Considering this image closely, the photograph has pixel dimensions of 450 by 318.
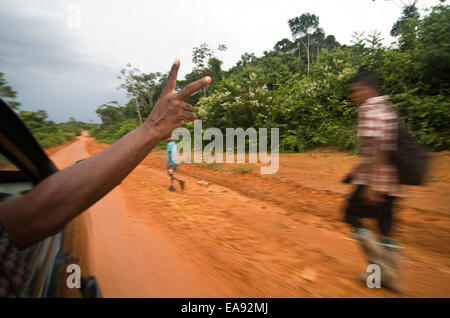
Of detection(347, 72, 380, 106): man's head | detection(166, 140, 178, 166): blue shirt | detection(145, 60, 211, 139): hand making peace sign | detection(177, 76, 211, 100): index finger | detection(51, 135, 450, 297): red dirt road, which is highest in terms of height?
detection(347, 72, 380, 106): man's head

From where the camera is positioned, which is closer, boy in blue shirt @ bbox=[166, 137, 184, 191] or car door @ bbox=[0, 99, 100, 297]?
car door @ bbox=[0, 99, 100, 297]

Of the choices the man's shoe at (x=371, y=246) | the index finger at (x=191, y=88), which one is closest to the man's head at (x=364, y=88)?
the man's shoe at (x=371, y=246)

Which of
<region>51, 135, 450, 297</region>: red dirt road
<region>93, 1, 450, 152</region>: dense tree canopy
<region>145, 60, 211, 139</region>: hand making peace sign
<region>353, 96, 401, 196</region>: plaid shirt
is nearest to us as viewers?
<region>145, 60, 211, 139</region>: hand making peace sign

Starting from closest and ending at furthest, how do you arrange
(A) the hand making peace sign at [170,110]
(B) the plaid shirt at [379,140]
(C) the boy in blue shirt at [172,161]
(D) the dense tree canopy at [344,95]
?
1. (A) the hand making peace sign at [170,110]
2. (B) the plaid shirt at [379,140]
3. (C) the boy in blue shirt at [172,161]
4. (D) the dense tree canopy at [344,95]

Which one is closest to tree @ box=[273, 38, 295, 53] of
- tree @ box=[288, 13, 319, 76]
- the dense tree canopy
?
tree @ box=[288, 13, 319, 76]

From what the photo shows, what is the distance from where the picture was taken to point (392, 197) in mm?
2000

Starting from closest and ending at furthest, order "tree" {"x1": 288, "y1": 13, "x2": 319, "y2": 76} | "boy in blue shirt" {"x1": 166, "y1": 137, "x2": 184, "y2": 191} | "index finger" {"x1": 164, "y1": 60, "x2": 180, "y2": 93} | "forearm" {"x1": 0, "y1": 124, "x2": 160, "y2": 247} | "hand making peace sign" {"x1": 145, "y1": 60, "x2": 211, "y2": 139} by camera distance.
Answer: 1. "forearm" {"x1": 0, "y1": 124, "x2": 160, "y2": 247}
2. "hand making peace sign" {"x1": 145, "y1": 60, "x2": 211, "y2": 139}
3. "index finger" {"x1": 164, "y1": 60, "x2": 180, "y2": 93}
4. "boy in blue shirt" {"x1": 166, "y1": 137, "x2": 184, "y2": 191}
5. "tree" {"x1": 288, "y1": 13, "x2": 319, "y2": 76}

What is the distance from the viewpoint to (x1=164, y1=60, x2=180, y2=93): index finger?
3.96 ft

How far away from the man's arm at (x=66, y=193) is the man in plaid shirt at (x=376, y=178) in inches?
73.4

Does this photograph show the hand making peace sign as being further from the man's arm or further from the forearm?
the forearm

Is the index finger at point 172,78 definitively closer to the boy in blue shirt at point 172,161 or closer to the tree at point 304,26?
the boy in blue shirt at point 172,161

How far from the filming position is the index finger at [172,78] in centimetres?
121

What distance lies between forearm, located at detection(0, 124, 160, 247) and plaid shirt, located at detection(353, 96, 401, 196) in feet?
6.38
